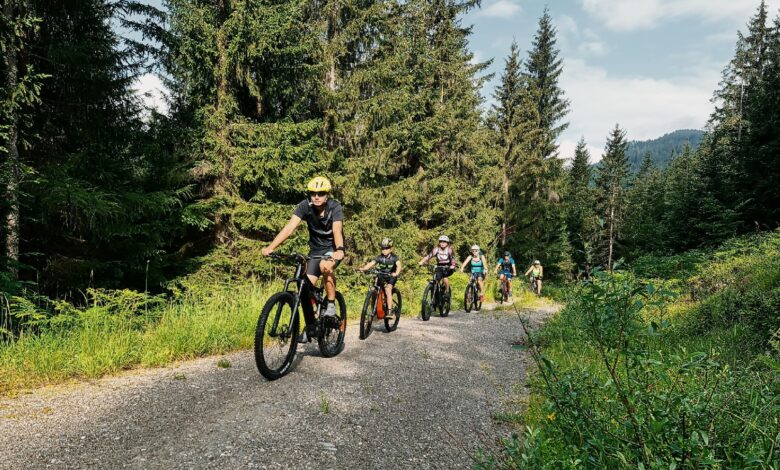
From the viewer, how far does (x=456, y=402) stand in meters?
4.54

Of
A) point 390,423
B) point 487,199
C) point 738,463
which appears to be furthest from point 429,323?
point 487,199

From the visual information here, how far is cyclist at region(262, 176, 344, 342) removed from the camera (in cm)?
548

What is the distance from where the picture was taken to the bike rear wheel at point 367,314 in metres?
7.64

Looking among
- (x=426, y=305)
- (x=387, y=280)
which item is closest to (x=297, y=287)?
(x=387, y=280)

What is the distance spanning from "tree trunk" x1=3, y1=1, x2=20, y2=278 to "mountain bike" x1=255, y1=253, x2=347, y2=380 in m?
5.37

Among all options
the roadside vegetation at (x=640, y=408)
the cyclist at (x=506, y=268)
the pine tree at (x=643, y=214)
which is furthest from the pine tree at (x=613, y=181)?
the roadside vegetation at (x=640, y=408)

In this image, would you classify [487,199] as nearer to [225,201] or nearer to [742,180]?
[742,180]

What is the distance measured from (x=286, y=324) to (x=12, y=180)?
5699 mm

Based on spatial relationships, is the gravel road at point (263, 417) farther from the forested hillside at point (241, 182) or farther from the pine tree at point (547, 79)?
the pine tree at point (547, 79)

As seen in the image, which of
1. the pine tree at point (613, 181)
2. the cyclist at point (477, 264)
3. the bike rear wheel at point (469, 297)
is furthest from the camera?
the pine tree at point (613, 181)

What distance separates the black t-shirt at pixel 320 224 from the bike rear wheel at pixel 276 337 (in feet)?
2.72

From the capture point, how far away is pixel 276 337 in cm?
495

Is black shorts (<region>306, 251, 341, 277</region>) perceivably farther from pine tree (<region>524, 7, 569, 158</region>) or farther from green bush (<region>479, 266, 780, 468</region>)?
pine tree (<region>524, 7, 569, 158</region>)

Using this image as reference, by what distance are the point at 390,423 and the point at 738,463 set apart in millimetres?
2657
